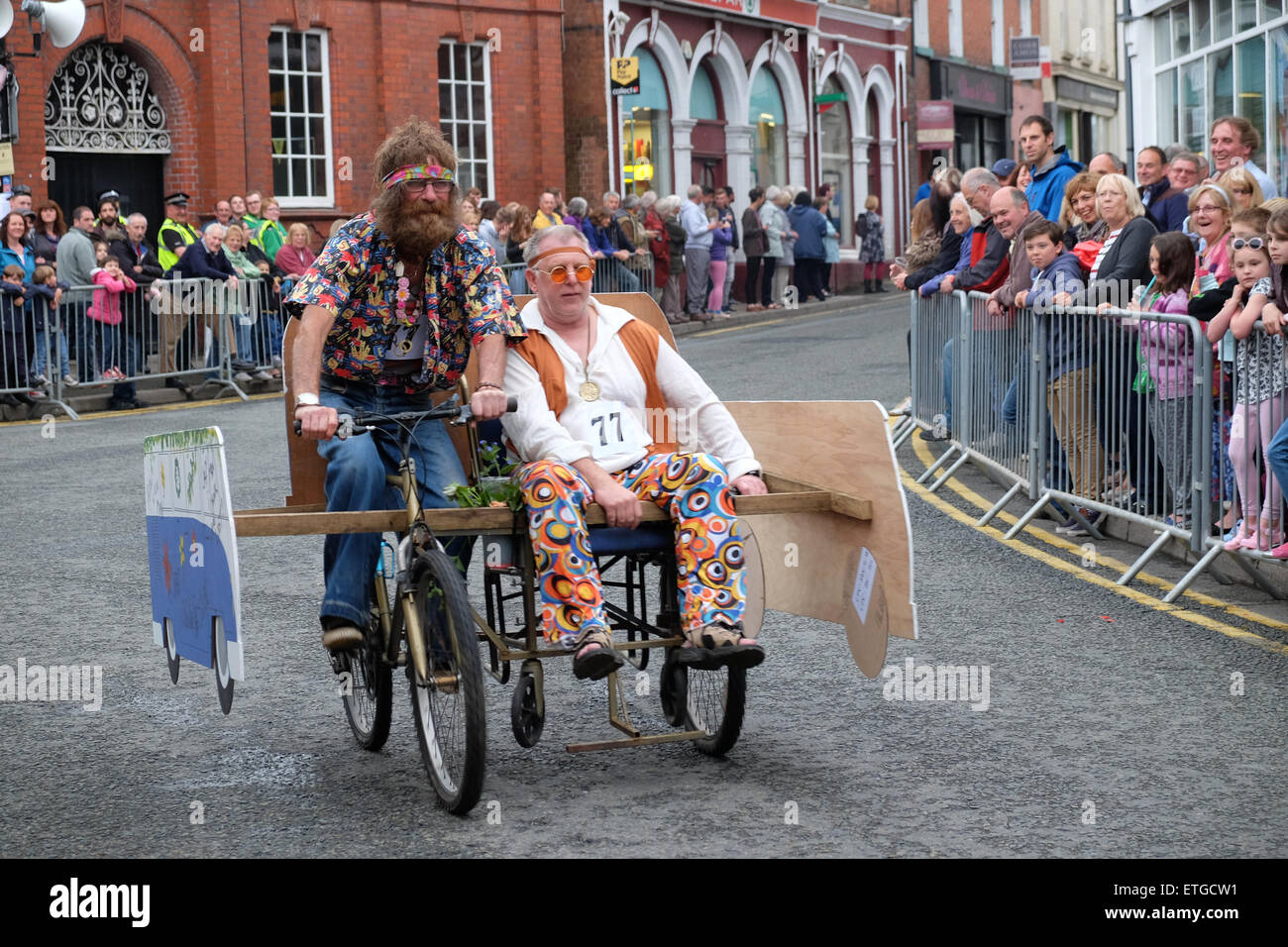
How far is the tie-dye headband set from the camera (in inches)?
228

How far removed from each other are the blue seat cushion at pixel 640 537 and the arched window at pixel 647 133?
27407 millimetres

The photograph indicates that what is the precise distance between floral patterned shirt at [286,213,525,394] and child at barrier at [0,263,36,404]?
38.2 ft

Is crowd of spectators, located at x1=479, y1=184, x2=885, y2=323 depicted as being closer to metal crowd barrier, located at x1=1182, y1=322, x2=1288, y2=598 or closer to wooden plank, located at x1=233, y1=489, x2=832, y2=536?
metal crowd barrier, located at x1=1182, y1=322, x2=1288, y2=598

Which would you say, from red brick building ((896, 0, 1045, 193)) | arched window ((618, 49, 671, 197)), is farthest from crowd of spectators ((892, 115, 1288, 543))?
red brick building ((896, 0, 1045, 193))

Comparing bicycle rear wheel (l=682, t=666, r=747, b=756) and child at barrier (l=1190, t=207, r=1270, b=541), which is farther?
child at barrier (l=1190, t=207, r=1270, b=541)

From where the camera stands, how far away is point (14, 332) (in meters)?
16.9

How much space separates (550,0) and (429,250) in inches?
1024

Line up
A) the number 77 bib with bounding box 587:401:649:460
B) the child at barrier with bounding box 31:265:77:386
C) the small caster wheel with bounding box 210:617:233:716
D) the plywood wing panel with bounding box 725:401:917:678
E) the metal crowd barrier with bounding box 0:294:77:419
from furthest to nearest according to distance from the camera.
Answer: the child at barrier with bounding box 31:265:77:386, the metal crowd barrier with bounding box 0:294:77:419, the number 77 bib with bounding box 587:401:649:460, the plywood wing panel with bounding box 725:401:917:678, the small caster wheel with bounding box 210:617:233:716

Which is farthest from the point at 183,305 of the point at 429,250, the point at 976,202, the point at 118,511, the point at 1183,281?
the point at 429,250

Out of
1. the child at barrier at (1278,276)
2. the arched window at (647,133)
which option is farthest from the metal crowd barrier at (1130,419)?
the arched window at (647,133)

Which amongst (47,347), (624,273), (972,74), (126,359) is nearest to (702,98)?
(624,273)

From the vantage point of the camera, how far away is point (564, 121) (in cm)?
3256

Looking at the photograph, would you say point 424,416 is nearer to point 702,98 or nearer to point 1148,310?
point 1148,310

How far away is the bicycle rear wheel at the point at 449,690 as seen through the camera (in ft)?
16.5
